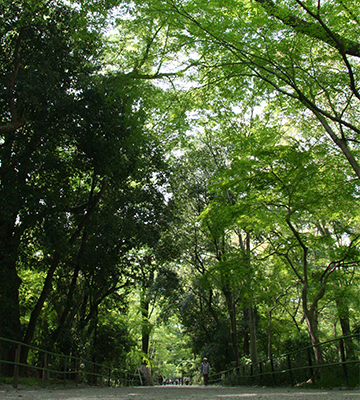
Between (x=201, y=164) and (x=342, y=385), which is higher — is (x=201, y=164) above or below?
above

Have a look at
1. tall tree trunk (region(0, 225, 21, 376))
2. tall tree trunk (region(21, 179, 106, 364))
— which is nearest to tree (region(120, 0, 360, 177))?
tall tree trunk (region(21, 179, 106, 364))

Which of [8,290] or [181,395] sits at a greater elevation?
[8,290]

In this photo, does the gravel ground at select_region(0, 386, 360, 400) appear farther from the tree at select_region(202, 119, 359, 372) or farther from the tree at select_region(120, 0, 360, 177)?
the tree at select_region(120, 0, 360, 177)

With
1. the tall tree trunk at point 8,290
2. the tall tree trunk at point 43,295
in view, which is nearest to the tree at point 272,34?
the tall tree trunk at point 43,295

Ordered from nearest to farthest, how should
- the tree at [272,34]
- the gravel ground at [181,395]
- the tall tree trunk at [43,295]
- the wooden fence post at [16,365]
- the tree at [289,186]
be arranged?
the gravel ground at [181,395] → the tree at [272,34] → the wooden fence post at [16,365] → the tree at [289,186] → the tall tree trunk at [43,295]

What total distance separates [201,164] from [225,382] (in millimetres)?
11426

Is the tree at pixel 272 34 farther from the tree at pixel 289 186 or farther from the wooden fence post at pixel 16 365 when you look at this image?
the wooden fence post at pixel 16 365

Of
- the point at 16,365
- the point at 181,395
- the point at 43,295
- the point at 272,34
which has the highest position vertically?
the point at 272,34

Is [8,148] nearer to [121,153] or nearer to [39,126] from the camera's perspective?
[39,126]

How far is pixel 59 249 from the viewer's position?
1009 centimetres

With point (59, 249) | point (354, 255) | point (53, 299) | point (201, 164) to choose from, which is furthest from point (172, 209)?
point (354, 255)

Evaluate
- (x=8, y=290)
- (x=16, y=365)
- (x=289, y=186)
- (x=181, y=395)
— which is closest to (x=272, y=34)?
(x=289, y=186)

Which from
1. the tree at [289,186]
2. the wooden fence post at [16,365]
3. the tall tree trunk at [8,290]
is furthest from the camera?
the tall tree trunk at [8,290]

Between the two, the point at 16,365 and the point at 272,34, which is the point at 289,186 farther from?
the point at 16,365
